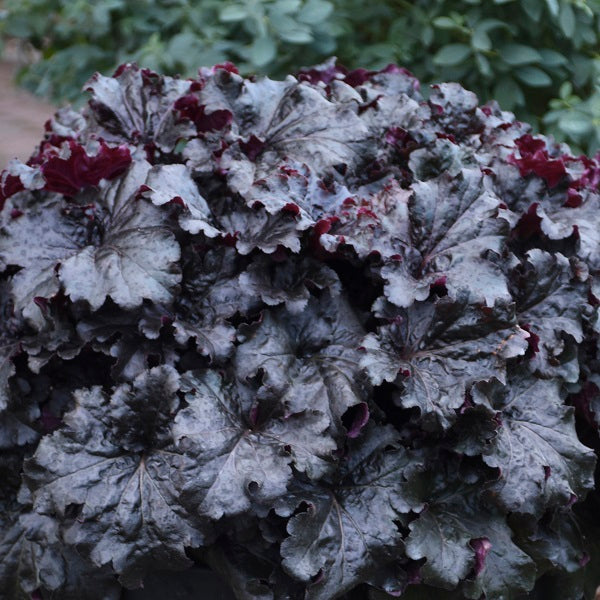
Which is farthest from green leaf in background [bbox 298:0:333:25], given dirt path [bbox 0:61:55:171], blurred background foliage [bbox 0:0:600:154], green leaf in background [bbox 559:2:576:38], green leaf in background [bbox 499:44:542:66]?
dirt path [bbox 0:61:55:171]

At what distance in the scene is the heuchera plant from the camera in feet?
5.47

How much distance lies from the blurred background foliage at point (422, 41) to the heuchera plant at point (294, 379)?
171cm

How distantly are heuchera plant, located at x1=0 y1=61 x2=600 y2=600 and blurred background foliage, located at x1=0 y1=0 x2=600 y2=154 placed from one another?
1.71 meters

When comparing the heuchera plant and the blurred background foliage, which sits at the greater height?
the heuchera plant

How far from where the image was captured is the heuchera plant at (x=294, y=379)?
1.67m

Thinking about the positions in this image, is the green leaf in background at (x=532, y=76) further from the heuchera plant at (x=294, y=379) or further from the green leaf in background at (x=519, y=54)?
the heuchera plant at (x=294, y=379)

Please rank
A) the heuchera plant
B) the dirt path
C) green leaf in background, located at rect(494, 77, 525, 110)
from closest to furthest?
the heuchera plant, green leaf in background, located at rect(494, 77, 525, 110), the dirt path

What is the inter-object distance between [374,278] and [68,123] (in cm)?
127

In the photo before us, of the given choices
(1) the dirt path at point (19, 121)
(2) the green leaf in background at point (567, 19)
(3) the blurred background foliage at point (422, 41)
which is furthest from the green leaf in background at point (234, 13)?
(1) the dirt path at point (19, 121)

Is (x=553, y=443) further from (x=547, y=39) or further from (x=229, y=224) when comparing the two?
(x=547, y=39)

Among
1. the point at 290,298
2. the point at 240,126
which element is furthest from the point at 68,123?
the point at 290,298

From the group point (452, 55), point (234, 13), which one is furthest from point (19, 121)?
point (452, 55)

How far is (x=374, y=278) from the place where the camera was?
1902 mm

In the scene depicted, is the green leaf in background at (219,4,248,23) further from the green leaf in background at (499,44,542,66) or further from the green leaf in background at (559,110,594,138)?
the green leaf in background at (559,110,594,138)
